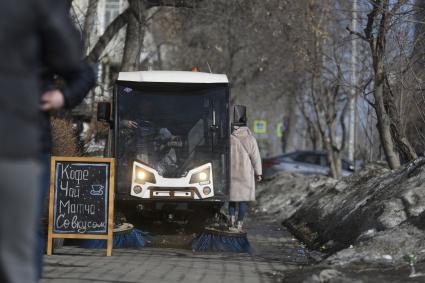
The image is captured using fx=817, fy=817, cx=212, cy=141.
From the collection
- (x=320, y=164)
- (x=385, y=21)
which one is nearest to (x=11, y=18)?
(x=385, y=21)

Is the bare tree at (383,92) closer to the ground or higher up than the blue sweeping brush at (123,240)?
higher up

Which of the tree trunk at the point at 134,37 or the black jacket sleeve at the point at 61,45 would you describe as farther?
the tree trunk at the point at 134,37

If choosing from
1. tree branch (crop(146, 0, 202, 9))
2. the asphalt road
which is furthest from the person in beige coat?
tree branch (crop(146, 0, 202, 9))

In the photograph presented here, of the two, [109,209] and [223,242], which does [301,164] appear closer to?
[223,242]

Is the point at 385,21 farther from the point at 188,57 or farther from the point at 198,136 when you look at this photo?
the point at 188,57

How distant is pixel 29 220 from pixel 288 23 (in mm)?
19659

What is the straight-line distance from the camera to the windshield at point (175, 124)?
1257cm

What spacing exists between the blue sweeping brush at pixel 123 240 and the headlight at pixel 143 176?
771 millimetres

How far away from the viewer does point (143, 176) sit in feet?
40.3

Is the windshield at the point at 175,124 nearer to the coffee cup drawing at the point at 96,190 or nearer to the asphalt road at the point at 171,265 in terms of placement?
the asphalt road at the point at 171,265

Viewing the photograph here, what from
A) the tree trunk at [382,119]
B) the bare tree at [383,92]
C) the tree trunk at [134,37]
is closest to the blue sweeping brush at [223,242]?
the bare tree at [383,92]

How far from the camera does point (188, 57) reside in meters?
37.7

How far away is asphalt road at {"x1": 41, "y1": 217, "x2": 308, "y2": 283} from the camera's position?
8.17 m

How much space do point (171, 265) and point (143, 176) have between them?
3.09m
